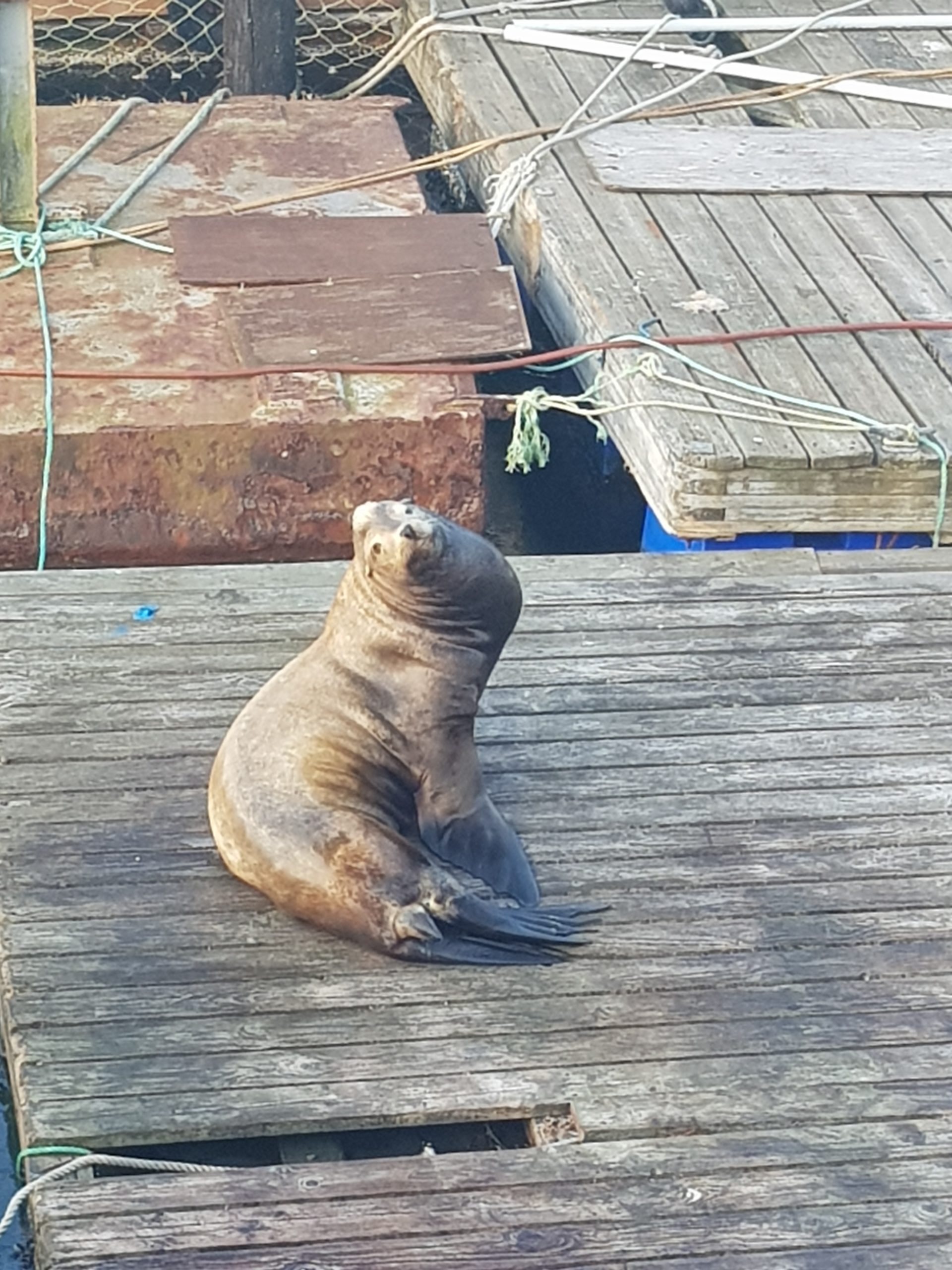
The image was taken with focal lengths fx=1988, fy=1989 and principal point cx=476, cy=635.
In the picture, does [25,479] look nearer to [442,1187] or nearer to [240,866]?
[240,866]

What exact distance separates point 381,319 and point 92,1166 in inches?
94.5

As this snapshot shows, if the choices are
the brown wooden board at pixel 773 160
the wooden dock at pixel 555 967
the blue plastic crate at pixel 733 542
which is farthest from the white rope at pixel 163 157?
the blue plastic crate at pixel 733 542

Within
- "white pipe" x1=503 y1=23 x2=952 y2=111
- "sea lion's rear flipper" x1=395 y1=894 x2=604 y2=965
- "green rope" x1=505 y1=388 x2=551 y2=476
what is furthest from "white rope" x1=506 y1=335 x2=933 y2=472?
"white pipe" x1=503 y1=23 x2=952 y2=111

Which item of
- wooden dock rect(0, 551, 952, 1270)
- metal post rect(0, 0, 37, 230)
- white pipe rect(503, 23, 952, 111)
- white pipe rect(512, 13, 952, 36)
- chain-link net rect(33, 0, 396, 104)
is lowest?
chain-link net rect(33, 0, 396, 104)

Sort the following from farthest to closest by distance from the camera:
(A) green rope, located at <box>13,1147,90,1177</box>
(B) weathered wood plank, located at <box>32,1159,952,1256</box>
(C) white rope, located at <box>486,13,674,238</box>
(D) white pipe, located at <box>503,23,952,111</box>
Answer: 1. (D) white pipe, located at <box>503,23,952,111</box>
2. (C) white rope, located at <box>486,13,674,238</box>
3. (A) green rope, located at <box>13,1147,90,1177</box>
4. (B) weathered wood plank, located at <box>32,1159,952,1256</box>

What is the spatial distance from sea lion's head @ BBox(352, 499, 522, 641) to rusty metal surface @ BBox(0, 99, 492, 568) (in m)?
1.34

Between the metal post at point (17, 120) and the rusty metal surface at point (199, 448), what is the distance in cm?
31

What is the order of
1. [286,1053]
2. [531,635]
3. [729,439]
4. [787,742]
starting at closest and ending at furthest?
1. [286,1053]
2. [787,742]
3. [531,635]
4. [729,439]

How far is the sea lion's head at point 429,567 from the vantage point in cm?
265

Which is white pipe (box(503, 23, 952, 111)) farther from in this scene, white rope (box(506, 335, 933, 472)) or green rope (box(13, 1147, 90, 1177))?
green rope (box(13, 1147, 90, 1177))

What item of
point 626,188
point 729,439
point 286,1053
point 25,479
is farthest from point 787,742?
point 626,188

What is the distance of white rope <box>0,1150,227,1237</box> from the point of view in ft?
7.77

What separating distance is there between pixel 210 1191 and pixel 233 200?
314cm

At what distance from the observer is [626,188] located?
5020 mm
